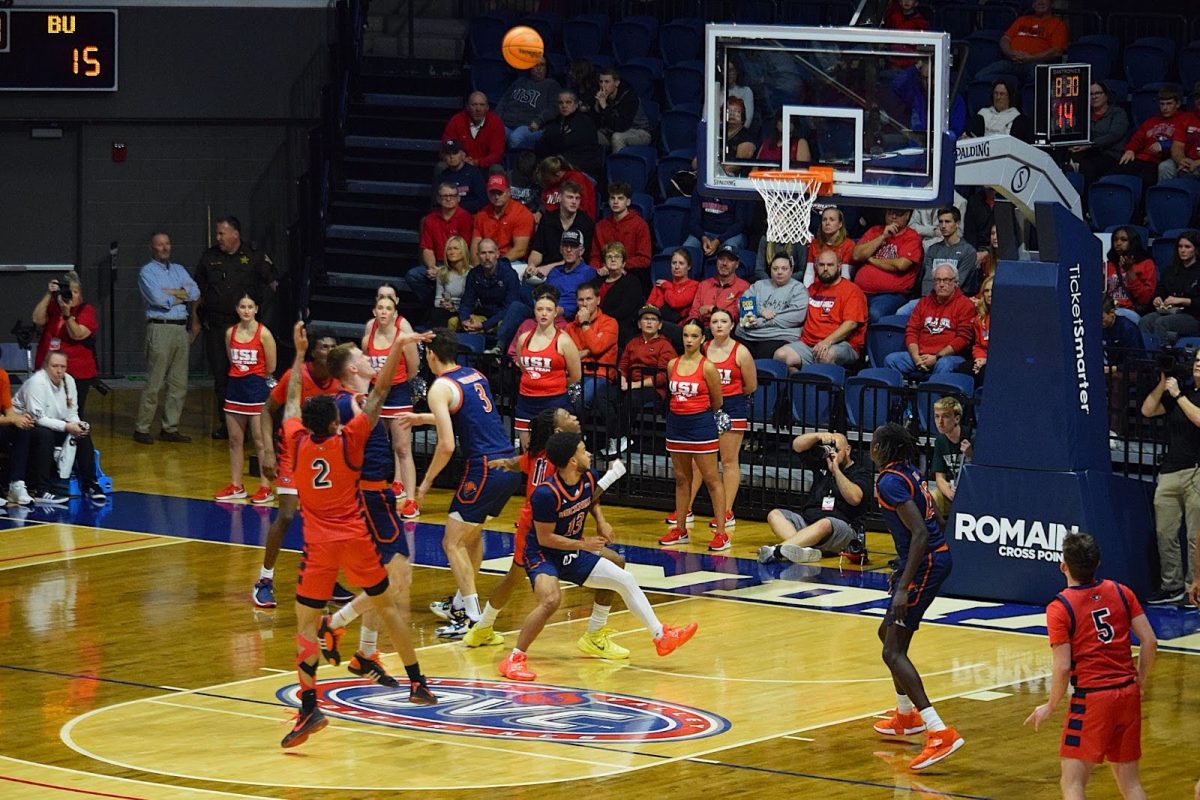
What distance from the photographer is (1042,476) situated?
14.6 meters

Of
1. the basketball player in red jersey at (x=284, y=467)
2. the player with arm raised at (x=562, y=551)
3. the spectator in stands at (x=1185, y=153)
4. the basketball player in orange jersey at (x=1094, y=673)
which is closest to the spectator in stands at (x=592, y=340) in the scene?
the basketball player in red jersey at (x=284, y=467)

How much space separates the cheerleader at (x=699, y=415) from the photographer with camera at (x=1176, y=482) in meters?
3.58

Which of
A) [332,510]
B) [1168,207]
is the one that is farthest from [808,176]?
[1168,207]

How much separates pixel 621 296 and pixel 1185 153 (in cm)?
541

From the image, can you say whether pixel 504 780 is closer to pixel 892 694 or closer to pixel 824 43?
pixel 892 694

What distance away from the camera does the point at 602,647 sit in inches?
505

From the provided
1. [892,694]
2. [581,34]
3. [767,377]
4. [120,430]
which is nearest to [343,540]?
[892,694]

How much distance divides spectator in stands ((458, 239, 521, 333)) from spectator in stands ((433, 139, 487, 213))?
1.76m

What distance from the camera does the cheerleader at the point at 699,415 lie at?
1677 cm

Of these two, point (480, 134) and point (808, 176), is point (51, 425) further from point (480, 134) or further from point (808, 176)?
point (808, 176)

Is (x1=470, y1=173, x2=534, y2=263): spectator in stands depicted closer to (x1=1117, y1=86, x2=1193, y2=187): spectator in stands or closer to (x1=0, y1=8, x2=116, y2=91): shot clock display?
(x1=0, y1=8, x2=116, y2=91): shot clock display

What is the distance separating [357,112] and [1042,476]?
12.5m

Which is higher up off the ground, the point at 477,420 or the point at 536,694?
the point at 477,420

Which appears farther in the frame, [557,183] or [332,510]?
[557,183]
